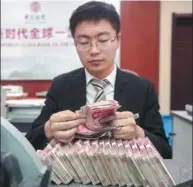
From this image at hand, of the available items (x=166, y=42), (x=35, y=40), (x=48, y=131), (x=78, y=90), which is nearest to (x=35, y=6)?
(x=35, y=40)

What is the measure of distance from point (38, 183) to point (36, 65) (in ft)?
9.86

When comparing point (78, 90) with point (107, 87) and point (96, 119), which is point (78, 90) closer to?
point (107, 87)

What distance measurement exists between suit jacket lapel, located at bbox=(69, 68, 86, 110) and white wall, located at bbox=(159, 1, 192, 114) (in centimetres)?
253

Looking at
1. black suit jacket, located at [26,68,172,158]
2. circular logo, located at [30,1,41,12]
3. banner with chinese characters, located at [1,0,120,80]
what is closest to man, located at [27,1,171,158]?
black suit jacket, located at [26,68,172,158]

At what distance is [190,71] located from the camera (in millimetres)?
3637

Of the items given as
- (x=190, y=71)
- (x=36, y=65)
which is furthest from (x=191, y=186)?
(x=190, y=71)

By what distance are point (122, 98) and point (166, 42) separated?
2.58m

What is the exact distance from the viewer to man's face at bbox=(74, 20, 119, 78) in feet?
2.88

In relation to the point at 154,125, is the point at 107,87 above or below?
above

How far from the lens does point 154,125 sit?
1.00m

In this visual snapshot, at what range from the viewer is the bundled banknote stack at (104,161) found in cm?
60

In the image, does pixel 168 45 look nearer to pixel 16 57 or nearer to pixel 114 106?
pixel 16 57

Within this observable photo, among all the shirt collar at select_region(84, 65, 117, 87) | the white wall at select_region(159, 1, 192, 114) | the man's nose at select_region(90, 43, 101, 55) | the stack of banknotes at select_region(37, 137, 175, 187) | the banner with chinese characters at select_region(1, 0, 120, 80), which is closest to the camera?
the stack of banknotes at select_region(37, 137, 175, 187)

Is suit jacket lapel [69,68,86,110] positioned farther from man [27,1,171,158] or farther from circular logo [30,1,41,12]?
circular logo [30,1,41,12]
